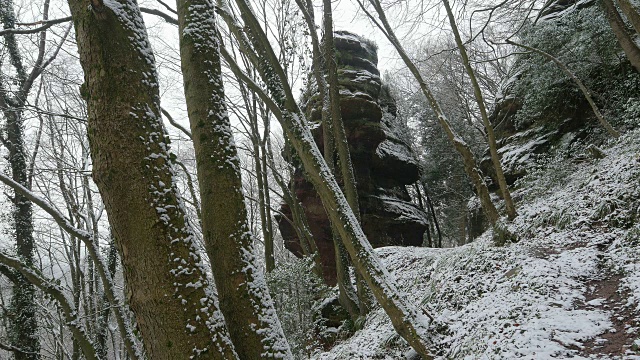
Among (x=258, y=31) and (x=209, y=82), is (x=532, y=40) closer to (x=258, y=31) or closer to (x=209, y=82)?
(x=258, y=31)

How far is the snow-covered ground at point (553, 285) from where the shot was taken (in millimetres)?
3264

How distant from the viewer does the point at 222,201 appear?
8.34ft

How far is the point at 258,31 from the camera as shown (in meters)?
4.57

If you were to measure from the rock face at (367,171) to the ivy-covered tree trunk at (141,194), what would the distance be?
1345 cm

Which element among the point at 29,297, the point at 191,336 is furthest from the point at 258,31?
the point at 29,297

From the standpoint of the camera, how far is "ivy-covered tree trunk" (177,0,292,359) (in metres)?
2.28

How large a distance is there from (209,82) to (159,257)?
1.46 m

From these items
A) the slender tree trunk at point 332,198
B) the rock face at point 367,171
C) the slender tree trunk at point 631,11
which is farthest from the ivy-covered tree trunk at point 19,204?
the slender tree trunk at point 631,11

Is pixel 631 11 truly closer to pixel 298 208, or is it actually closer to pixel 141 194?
pixel 141 194

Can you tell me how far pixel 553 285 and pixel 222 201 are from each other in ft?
12.9

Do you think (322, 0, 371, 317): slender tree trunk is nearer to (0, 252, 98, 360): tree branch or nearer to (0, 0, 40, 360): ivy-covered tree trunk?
(0, 252, 98, 360): tree branch

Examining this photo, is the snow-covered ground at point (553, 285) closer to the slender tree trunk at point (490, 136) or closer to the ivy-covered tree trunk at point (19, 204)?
the slender tree trunk at point (490, 136)

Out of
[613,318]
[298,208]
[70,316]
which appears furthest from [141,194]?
[298,208]

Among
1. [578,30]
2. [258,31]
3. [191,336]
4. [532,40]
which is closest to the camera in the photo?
[191,336]
